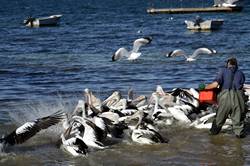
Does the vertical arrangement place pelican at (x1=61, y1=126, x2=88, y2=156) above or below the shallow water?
above

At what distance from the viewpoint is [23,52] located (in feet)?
119

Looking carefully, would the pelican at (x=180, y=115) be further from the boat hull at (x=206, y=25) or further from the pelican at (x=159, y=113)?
the boat hull at (x=206, y=25)

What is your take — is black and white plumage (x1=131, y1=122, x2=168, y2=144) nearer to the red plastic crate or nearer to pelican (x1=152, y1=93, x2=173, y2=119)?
the red plastic crate

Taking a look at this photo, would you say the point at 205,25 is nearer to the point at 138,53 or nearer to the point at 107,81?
the point at 138,53

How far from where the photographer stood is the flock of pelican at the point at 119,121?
1199cm

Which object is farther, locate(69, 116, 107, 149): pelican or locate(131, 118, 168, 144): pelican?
locate(131, 118, 168, 144): pelican

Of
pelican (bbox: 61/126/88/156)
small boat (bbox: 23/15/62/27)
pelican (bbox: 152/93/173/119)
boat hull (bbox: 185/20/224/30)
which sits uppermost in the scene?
pelican (bbox: 61/126/88/156)

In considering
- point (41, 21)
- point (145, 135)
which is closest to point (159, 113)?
point (145, 135)

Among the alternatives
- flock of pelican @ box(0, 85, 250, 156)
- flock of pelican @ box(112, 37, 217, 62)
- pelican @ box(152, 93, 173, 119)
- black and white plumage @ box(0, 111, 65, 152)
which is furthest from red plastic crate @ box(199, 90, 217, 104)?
flock of pelican @ box(112, 37, 217, 62)

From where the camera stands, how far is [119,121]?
44.0ft

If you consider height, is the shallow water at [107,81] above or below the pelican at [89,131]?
below

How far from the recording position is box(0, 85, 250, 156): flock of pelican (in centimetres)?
1199

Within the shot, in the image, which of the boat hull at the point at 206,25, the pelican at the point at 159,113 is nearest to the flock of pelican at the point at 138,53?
the pelican at the point at 159,113

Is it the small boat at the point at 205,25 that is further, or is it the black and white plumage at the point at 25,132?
the small boat at the point at 205,25
